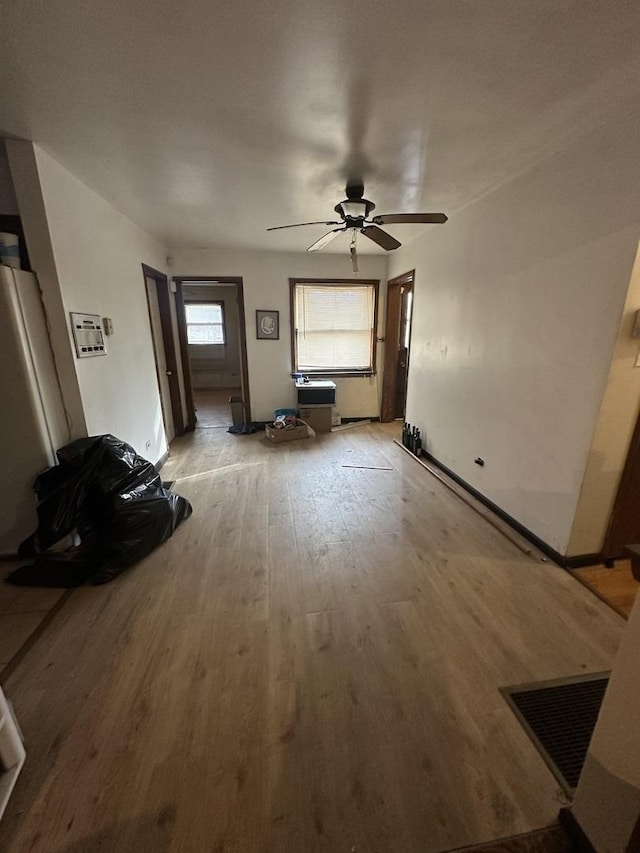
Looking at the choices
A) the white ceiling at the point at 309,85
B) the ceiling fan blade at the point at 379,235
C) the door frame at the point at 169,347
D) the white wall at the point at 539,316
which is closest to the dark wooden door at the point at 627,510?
the white wall at the point at 539,316

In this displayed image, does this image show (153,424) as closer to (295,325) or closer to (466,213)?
(295,325)

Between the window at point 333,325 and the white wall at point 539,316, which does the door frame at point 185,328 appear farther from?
the white wall at point 539,316

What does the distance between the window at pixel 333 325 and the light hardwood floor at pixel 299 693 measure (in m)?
3.11

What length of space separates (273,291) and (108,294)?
2.36m

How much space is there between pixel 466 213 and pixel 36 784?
406 centimetres

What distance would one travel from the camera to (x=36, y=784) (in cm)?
108

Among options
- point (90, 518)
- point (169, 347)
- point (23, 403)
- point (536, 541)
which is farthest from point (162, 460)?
point (536, 541)

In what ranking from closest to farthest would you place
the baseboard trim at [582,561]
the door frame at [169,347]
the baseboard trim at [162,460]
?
1. the baseboard trim at [582,561]
2. the baseboard trim at [162,460]
3. the door frame at [169,347]

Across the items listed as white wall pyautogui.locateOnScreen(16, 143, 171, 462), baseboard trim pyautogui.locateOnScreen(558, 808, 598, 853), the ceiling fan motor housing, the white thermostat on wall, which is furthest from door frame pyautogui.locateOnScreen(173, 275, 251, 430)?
baseboard trim pyautogui.locateOnScreen(558, 808, 598, 853)

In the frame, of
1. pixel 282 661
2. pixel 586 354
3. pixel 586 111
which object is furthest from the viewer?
pixel 586 354

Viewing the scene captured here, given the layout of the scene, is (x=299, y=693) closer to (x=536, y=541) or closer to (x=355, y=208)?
(x=536, y=541)

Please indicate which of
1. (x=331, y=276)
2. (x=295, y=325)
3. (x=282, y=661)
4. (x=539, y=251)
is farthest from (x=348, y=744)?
(x=331, y=276)

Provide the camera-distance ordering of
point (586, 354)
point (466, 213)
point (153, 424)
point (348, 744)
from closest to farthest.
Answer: point (348, 744) < point (586, 354) < point (466, 213) < point (153, 424)

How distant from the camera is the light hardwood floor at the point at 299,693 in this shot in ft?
3.30
